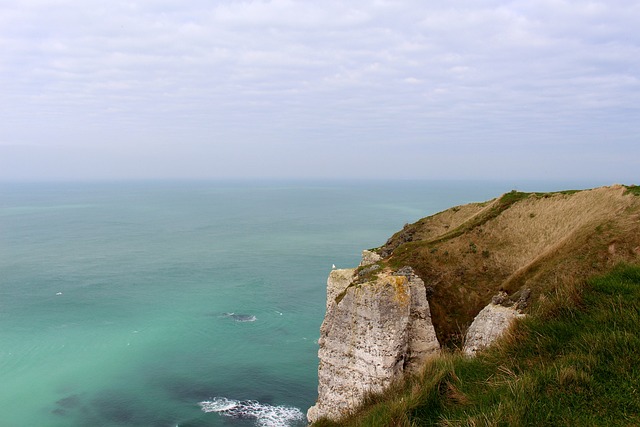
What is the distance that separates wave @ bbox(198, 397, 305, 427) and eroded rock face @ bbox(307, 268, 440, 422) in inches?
397

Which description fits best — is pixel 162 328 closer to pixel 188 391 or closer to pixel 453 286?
pixel 188 391

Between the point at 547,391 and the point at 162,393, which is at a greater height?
the point at 547,391

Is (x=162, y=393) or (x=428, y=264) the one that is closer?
(x=428, y=264)

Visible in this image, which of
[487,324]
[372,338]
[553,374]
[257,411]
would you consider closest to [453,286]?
[487,324]

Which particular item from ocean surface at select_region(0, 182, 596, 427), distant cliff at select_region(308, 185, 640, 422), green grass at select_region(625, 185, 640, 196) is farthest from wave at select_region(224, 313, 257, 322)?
green grass at select_region(625, 185, 640, 196)

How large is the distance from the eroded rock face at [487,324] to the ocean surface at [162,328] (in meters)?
18.9

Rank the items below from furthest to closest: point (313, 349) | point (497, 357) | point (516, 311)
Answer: point (313, 349), point (516, 311), point (497, 357)

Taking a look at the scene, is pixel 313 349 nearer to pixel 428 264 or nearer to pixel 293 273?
pixel 428 264

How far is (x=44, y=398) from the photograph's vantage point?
4109 cm

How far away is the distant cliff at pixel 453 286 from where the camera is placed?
25.6 metres

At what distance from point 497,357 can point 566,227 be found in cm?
2715

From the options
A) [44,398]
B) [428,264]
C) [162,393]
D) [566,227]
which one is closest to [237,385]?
[162,393]

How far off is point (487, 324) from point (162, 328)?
4543cm

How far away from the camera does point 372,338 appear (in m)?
26.2
